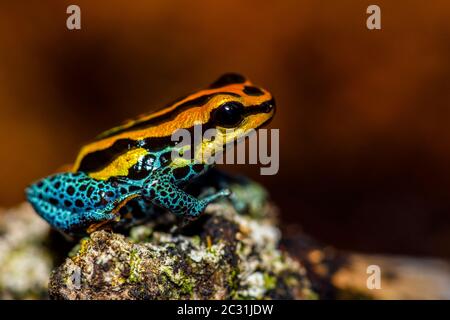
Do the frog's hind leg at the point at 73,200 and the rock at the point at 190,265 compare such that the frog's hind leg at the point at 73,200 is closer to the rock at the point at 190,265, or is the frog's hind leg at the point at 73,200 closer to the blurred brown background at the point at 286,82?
the rock at the point at 190,265

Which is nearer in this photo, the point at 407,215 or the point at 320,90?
the point at 407,215

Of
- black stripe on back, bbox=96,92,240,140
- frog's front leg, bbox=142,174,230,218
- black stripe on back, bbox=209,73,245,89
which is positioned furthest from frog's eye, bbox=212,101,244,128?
frog's front leg, bbox=142,174,230,218

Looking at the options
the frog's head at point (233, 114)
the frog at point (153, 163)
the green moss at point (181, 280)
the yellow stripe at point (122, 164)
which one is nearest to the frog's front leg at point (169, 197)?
the frog at point (153, 163)

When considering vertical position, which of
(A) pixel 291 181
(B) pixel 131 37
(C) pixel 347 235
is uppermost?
(B) pixel 131 37

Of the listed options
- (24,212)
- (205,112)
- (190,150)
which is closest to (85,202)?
(190,150)

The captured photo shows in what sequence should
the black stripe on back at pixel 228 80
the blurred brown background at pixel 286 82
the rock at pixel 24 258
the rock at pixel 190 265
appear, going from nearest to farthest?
1. the rock at pixel 190 265
2. the black stripe on back at pixel 228 80
3. the rock at pixel 24 258
4. the blurred brown background at pixel 286 82

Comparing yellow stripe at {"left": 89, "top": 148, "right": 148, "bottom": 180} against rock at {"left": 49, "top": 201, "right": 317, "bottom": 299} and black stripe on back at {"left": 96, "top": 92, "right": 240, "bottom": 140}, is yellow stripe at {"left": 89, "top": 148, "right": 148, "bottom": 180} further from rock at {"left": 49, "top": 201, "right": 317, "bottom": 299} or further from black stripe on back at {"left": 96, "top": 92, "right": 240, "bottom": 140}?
rock at {"left": 49, "top": 201, "right": 317, "bottom": 299}

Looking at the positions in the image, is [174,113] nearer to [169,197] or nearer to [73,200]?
[169,197]
